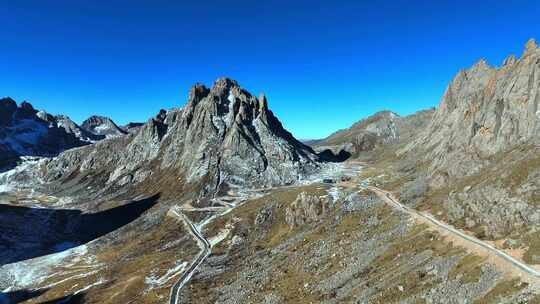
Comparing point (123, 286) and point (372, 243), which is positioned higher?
point (372, 243)

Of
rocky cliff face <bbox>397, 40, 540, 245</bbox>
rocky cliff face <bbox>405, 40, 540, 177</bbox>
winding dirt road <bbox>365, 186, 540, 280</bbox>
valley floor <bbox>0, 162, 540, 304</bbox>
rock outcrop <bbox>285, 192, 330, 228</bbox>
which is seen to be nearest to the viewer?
winding dirt road <bbox>365, 186, 540, 280</bbox>

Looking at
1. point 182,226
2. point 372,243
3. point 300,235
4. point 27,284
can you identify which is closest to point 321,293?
point 372,243

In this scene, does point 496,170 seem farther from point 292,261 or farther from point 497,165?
point 292,261

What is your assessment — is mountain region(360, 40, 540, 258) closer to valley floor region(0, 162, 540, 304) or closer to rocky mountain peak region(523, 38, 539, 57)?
rocky mountain peak region(523, 38, 539, 57)

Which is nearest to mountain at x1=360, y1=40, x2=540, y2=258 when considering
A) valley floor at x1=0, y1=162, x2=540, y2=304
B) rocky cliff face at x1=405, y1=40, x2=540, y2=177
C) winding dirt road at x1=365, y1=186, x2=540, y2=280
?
rocky cliff face at x1=405, y1=40, x2=540, y2=177

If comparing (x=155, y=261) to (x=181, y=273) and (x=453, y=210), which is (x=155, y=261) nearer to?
(x=181, y=273)

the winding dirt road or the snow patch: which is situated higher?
the winding dirt road

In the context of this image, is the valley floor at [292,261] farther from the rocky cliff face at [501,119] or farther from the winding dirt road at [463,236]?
the rocky cliff face at [501,119]

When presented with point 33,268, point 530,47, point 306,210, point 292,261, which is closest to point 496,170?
point 292,261

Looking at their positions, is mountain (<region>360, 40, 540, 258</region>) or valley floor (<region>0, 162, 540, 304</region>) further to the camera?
mountain (<region>360, 40, 540, 258</region>)

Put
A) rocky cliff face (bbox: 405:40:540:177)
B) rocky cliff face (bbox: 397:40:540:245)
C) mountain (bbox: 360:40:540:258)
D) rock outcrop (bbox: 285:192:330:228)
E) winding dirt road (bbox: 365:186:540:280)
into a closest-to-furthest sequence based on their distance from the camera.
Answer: winding dirt road (bbox: 365:186:540:280), mountain (bbox: 360:40:540:258), rocky cliff face (bbox: 397:40:540:245), rocky cliff face (bbox: 405:40:540:177), rock outcrop (bbox: 285:192:330:228)

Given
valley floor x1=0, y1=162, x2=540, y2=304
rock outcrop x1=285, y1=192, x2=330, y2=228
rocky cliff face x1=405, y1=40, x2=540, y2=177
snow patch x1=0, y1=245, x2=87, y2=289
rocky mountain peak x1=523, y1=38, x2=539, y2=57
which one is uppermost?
rocky mountain peak x1=523, y1=38, x2=539, y2=57
